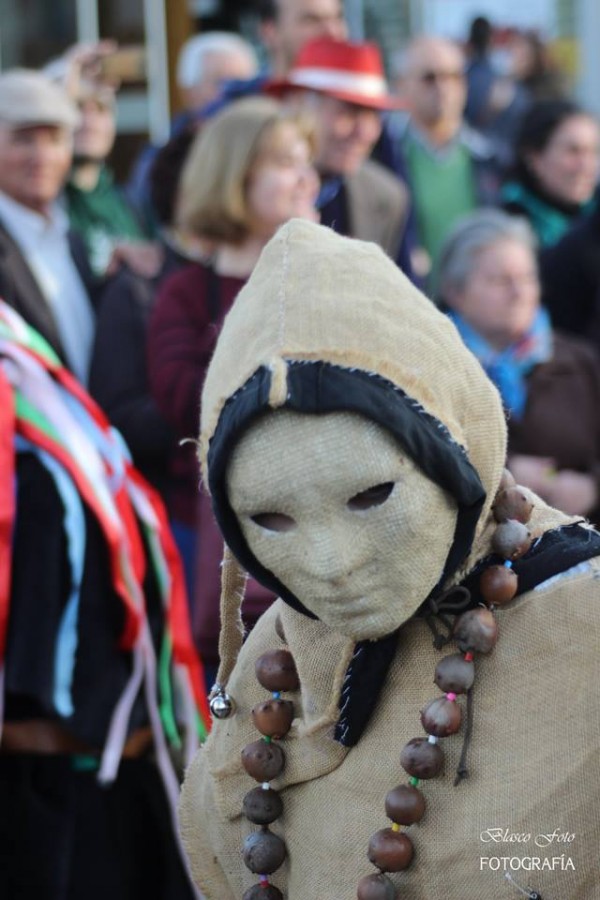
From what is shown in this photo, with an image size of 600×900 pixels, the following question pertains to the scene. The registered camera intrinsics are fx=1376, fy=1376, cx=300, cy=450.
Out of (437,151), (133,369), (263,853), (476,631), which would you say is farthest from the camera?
(437,151)

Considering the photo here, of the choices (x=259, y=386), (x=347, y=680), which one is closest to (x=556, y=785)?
(x=347, y=680)

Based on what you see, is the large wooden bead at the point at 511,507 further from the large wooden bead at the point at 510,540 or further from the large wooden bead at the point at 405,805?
the large wooden bead at the point at 405,805

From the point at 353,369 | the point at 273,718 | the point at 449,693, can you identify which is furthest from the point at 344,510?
the point at 273,718

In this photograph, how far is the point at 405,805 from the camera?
60.0 inches

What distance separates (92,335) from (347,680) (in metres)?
2.40

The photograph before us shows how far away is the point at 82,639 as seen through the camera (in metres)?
2.69

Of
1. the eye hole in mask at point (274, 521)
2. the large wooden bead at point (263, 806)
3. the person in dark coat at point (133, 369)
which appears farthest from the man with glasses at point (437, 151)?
the eye hole in mask at point (274, 521)

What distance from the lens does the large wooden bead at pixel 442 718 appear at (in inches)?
59.6

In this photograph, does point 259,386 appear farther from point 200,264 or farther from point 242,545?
point 200,264

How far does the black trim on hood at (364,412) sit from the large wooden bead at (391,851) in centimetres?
38

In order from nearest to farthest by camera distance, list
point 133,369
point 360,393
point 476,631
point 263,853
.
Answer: point 360,393 → point 476,631 → point 263,853 → point 133,369

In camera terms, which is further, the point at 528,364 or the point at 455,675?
the point at 528,364

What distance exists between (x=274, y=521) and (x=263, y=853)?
0.45 m

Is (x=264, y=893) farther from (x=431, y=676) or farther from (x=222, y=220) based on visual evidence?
(x=222, y=220)
